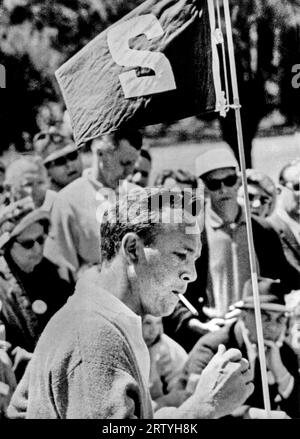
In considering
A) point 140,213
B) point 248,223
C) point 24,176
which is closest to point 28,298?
point 24,176

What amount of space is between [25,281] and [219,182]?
57.9 inches

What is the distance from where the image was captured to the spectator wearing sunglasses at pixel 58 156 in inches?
249

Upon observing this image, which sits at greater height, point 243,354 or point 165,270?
point 165,270

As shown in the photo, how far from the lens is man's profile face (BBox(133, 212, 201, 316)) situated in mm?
6059

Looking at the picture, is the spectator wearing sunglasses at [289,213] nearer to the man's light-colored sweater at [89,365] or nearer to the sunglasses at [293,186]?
the sunglasses at [293,186]

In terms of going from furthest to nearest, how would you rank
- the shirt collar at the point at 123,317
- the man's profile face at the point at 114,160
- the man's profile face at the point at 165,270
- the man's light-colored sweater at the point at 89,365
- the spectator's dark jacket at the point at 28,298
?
the man's profile face at the point at 114,160 → the spectator's dark jacket at the point at 28,298 → the man's profile face at the point at 165,270 → the shirt collar at the point at 123,317 → the man's light-colored sweater at the point at 89,365

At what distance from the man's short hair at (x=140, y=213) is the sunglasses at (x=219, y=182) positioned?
12cm

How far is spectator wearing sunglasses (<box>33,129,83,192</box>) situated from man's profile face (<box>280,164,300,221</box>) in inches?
54.9

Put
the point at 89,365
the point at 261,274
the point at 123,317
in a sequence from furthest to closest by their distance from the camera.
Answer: the point at 261,274 < the point at 123,317 < the point at 89,365

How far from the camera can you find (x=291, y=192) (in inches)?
247

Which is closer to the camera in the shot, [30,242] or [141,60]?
[141,60]

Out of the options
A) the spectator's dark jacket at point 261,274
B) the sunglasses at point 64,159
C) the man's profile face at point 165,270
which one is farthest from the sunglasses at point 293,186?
the sunglasses at point 64,159

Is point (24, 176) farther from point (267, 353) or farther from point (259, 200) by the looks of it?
point (267, 353)

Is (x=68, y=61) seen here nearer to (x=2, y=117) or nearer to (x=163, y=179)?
(x=2, y=117)
